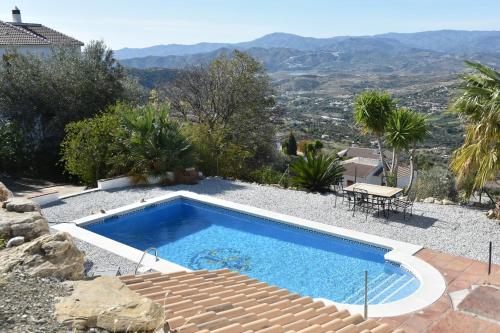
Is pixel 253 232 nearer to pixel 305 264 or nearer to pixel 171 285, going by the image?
pixel 305 264

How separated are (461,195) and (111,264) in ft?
38.0

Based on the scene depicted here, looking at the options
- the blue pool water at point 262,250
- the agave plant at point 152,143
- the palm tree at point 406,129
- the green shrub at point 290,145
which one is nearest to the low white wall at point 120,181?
the agave plant at point 152,143

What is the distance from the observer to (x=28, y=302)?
4.15 m

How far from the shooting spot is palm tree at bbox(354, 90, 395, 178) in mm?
14934

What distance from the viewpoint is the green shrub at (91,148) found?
15727 mm

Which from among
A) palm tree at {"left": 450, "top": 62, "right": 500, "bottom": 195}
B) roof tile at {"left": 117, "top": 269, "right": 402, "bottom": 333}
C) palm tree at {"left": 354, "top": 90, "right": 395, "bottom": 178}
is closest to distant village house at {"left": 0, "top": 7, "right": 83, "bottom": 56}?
palm tree at {"left": 354, "top": 90, "right": 395, "bottom": 178}

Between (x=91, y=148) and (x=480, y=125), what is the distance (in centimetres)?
1221

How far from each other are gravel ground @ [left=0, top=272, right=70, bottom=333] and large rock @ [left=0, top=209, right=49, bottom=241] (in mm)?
1726

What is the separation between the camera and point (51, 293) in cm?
445

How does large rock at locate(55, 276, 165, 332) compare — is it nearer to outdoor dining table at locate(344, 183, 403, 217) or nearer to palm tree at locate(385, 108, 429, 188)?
outdoor dining table at locate(344, 183, 403, 217)

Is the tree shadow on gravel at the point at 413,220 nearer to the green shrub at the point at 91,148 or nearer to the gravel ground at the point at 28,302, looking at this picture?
the gravel ground at the point at 28,302

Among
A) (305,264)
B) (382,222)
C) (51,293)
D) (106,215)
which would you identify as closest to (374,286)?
(305,264)

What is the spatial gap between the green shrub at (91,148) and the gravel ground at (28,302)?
38.0 ft

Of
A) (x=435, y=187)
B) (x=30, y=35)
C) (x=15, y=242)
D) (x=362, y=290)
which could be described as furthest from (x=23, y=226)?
(x=30, y=35)
